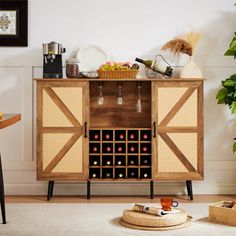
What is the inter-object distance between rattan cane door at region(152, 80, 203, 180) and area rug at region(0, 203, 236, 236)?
388 mm

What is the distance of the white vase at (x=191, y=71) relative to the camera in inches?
230

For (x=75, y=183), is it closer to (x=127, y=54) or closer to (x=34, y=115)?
(x=34, y=115)

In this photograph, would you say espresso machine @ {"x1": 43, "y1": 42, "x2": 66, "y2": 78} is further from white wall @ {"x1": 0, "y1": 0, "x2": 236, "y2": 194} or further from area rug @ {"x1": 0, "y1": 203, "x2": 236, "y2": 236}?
area rug @ {"x1": 0, "y1": 203, "x2": 236, "y2": 236}

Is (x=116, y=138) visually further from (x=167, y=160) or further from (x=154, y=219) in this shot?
(x=154, y=219)

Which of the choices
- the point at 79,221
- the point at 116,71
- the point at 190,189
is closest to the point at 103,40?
the point at 116,71

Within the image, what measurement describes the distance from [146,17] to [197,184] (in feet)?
5.70

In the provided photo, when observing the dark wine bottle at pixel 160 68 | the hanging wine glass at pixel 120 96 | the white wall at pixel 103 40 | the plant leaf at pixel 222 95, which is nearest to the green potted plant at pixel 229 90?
the plant leaf at pixel 222 95

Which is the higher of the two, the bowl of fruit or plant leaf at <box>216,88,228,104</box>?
the bowl of fruit

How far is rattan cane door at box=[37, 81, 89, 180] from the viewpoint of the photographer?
5.69m

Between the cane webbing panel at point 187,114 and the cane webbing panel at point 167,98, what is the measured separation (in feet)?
0.30

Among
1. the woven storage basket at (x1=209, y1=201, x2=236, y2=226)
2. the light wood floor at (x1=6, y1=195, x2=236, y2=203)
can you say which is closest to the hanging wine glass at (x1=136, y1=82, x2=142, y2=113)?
the light wood floor at (x1=6, y1=195, x2=236, y2=203)

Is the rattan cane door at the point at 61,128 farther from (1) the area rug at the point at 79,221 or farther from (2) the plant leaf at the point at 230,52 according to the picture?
(2) the plant leaf at the point at 230,52

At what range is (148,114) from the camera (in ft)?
19.9

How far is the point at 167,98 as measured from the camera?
18.8 feet
